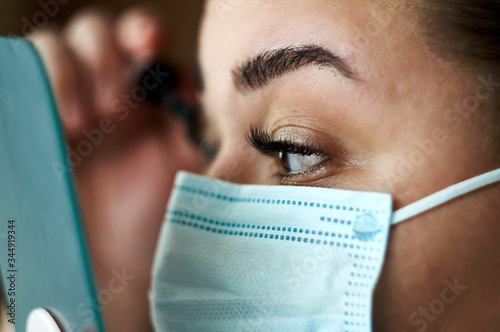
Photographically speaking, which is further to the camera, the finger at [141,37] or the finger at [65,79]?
the finger at [141,37]

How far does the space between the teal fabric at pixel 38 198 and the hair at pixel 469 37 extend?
549 mm

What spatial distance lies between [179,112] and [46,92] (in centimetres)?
82

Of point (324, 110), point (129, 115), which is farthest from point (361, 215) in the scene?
point (129, 115)

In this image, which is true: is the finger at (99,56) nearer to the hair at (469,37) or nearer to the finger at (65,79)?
the finger at (65,79)

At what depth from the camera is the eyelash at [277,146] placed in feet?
2.78

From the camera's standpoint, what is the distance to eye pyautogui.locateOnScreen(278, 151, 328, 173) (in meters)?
0.87

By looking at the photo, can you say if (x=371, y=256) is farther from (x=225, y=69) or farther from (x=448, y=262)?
(x=225, y=69)

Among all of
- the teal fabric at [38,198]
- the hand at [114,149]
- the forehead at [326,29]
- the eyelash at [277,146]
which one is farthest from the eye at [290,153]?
the hand at [114,149]

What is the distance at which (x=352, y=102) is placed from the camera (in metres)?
0.79

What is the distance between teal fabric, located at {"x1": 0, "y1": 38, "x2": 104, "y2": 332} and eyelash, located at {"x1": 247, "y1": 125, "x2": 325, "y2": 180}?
1.11 feet

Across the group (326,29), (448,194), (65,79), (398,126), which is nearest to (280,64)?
(326,29)

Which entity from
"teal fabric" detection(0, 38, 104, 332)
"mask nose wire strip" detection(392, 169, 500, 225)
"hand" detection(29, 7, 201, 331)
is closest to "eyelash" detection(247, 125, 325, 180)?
"mask nose wire strip" detection(392, 169, 500, 225)

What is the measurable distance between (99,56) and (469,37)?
3.39 feet

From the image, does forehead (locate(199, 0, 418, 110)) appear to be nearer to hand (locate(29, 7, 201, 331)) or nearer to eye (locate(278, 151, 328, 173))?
eye (locate(278, 151, 328, 173))
